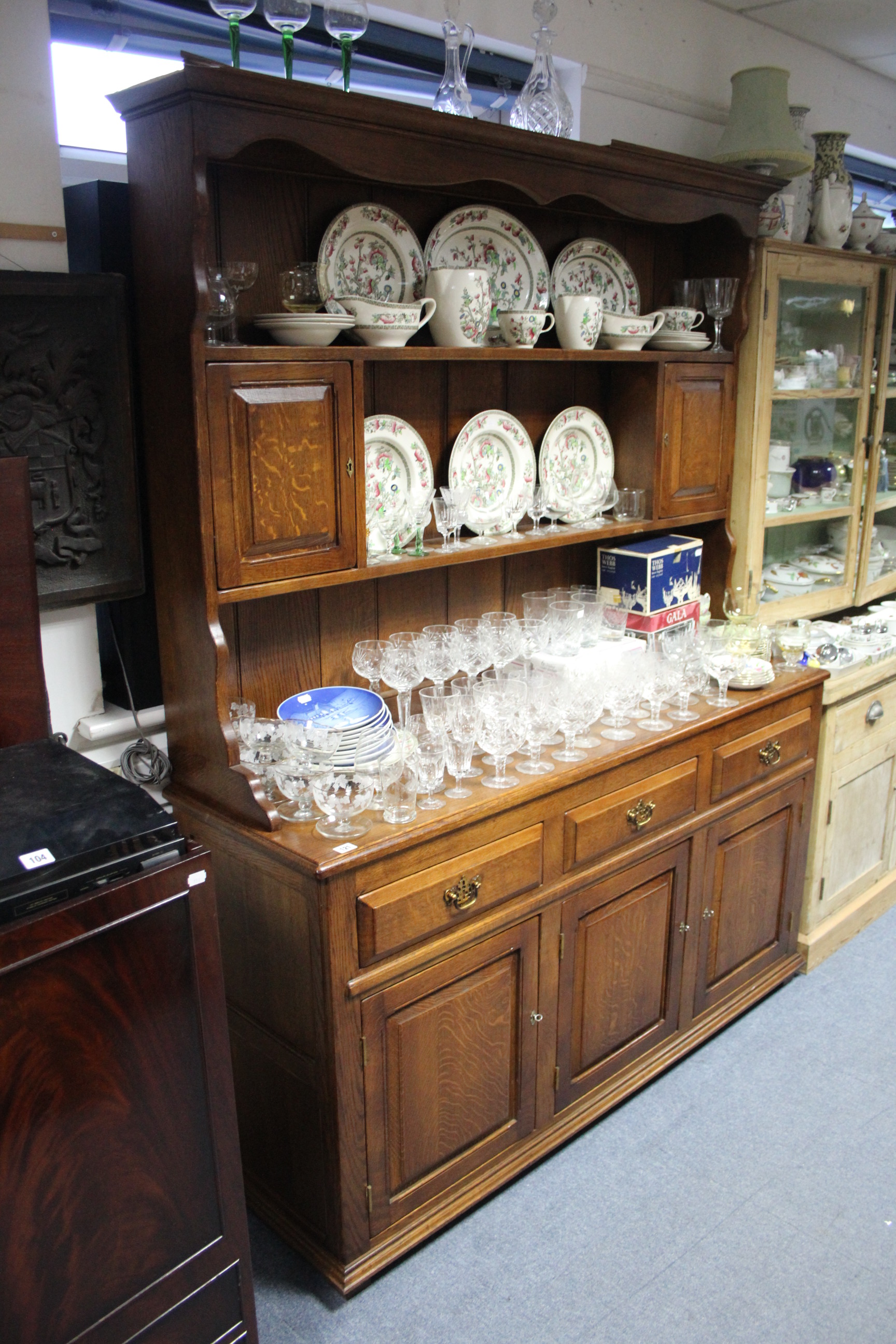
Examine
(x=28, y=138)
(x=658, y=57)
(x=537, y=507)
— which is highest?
(x=658, y=57)

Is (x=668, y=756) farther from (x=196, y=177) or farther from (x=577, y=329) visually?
(x=196, y=177)

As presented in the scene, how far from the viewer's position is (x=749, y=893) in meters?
2.60

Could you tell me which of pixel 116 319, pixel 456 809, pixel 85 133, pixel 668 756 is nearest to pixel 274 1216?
pixel 456 809

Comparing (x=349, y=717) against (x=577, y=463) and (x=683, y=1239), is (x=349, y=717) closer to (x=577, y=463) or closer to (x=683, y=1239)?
(x=577, y=463)

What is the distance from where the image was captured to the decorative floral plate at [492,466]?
7.52 feet

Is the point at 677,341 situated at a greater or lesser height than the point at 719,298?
lesser

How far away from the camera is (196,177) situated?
161cm

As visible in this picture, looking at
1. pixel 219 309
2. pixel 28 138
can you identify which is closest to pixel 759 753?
pixel 219 309

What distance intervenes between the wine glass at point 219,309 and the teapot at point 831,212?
74.5 inches

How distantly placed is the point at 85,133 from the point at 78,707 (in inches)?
45.8

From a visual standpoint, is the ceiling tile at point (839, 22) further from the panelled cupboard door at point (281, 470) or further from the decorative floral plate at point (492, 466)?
the panelled cupboard door at point (281, 470)

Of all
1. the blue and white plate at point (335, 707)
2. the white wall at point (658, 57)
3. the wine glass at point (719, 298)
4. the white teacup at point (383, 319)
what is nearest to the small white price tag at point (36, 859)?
the blue and white plate at point (335, 707)

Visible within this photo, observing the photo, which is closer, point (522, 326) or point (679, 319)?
point (522, 326)

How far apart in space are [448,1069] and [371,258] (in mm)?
1531
